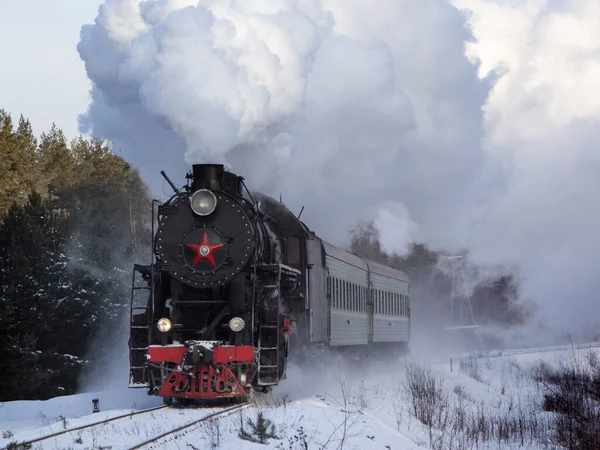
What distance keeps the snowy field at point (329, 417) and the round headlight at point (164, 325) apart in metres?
1.13

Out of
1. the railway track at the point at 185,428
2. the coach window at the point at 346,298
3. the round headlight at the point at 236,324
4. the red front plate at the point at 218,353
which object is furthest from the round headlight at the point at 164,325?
the coach window at the point at 346,298

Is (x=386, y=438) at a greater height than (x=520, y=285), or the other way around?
(x=520, y=285)

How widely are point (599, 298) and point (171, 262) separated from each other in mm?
26160

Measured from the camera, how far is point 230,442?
8953 millimetres

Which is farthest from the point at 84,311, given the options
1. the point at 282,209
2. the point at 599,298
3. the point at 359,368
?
the point at 599,298

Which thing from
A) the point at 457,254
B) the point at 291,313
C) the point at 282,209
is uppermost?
the point at 457,254

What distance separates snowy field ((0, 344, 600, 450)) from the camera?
942 centimetres

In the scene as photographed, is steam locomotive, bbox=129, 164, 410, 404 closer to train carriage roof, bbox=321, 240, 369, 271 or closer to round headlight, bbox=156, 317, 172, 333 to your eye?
round headlight, bbox=156, 317, 172, 333

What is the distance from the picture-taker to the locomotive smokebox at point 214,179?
12703mm

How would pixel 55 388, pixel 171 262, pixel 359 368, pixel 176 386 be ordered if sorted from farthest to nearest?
pixel 55 388
pixel 359 368
pixel 171 262
pixel 176 386

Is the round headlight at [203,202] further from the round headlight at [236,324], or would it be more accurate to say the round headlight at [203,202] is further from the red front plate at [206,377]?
the red front plate at [206,377]

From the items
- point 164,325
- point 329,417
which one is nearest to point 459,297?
point 164,325

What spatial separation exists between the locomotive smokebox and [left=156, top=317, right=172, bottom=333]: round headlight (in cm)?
202

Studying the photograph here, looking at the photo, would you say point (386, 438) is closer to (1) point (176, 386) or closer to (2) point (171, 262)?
(1) point (176, 386)
